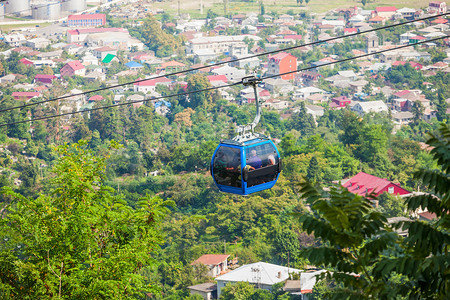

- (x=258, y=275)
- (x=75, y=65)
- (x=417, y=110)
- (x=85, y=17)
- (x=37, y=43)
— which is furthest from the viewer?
(x=85, y=17)

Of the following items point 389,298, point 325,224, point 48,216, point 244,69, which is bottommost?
point 244,69

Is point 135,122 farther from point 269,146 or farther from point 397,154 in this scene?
point 269,146

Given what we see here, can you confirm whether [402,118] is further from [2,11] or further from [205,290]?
[2,11]

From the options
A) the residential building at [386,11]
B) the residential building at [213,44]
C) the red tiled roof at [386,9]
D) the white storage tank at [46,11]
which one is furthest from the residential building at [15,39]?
the red tiled roof at [386,9]

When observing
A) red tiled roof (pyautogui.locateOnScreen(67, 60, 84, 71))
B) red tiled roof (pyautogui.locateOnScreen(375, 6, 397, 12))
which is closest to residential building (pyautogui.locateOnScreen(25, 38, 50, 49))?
red tiled roof (pyautogui.locateOnScreen(67, 60, 84, 71))

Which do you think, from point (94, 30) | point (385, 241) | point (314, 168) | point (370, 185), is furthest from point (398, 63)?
point (385, 241)

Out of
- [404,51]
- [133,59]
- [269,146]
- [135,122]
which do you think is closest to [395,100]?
[404,51]
